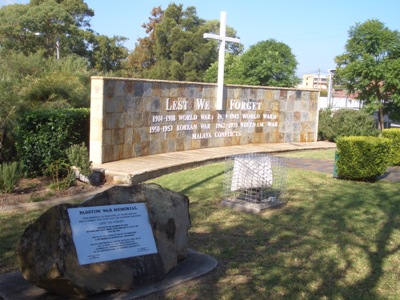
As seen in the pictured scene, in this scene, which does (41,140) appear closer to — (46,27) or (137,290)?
(137,290)

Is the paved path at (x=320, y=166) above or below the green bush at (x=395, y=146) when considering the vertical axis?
below

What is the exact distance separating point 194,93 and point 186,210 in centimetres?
849

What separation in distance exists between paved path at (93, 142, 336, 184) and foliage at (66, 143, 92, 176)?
0.46 meters

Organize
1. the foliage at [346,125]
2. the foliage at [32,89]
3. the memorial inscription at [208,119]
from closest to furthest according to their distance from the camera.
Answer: the foliage at [32,89] → the memorial inscription at [208,119] → the foliage at [346,125]

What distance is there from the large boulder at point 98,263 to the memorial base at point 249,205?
97.7 inches

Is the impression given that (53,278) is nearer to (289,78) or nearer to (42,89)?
(42,89)

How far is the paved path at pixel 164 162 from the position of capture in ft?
31.0

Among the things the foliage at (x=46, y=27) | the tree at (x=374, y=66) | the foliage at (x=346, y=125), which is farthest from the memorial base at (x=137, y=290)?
the foliage at (x=46, y=27)

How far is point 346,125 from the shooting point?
17.5 m

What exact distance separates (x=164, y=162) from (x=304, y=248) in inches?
224

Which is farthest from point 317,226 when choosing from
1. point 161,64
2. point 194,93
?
point 161,64

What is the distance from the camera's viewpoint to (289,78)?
87.2ft

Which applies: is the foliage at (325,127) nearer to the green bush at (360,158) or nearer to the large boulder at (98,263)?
the green bush at (360,158)

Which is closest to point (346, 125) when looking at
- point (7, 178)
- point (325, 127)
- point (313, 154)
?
point (325, 127)
